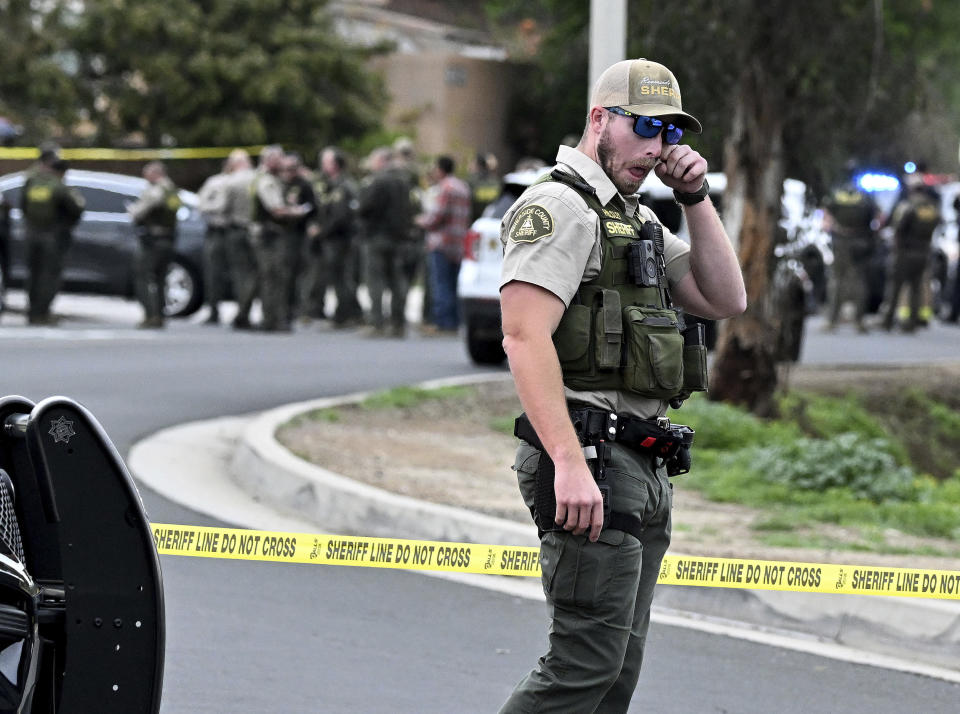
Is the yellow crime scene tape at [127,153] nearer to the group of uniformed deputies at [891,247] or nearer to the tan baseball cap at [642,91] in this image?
the group of uniformed deputies at [891,247]

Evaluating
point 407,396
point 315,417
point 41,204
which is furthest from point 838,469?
point 41,204

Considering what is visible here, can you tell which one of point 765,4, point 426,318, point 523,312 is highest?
point 765,4

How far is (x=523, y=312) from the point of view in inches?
143

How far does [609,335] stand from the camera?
3.71m

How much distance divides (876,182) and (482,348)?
8277 millimetres

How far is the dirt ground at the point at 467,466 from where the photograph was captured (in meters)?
7.38

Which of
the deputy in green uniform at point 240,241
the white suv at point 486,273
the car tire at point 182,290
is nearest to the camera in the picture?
the white suv at point 486,273

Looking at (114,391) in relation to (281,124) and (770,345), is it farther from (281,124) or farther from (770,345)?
(281,124)

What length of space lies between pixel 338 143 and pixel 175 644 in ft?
102

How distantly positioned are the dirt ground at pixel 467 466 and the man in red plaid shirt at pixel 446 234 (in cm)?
516

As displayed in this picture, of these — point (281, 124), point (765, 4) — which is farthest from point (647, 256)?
→ point (281, 124)

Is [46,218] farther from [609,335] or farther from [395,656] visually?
[609,335]

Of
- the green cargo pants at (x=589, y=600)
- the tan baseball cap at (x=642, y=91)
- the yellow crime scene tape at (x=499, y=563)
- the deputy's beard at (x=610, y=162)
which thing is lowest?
the yellow crime scene tape at (x=499, y=563)

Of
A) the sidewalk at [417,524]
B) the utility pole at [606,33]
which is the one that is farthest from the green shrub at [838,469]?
the sidewalk at [417,524]
